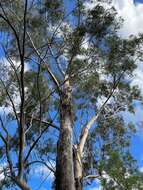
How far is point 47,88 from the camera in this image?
13.2m

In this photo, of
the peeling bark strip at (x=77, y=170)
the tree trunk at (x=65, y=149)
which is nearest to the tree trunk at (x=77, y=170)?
the peeling bark strip at (x=77, y=170)

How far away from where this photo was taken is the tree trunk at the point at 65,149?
9.60 metres

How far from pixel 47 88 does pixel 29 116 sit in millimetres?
1041

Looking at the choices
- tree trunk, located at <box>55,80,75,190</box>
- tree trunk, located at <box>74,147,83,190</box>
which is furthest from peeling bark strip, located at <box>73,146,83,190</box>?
tree trunk, located at <box>55,80,75,190</box>

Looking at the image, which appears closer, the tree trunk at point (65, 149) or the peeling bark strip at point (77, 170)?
the tree trunk at point (65, 149)

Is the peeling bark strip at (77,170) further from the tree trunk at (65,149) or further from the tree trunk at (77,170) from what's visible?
the tree trunk at (65,149)

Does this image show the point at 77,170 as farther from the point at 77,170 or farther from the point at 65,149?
the point at 65,149

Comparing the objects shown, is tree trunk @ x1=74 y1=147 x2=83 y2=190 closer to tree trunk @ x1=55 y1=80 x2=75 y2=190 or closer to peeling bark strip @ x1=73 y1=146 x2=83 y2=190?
peeling bark strip @ x1=73 y1=146 x2=83 y2=190

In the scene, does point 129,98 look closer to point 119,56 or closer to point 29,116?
point 119,56

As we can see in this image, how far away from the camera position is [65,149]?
10.5 meters

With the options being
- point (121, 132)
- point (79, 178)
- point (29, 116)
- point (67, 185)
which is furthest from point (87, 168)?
Result: point (67, 185)

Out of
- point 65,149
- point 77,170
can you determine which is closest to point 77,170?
point 77,170

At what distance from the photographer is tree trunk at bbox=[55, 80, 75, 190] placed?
9.60 m

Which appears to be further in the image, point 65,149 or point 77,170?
point 77,170
